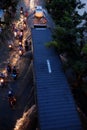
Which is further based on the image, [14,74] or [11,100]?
[14,74]

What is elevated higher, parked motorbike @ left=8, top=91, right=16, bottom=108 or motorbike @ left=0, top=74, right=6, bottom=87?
motorbike @ left=0, top=74, right=6, bottom=87

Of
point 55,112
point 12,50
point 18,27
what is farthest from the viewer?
point 18,27

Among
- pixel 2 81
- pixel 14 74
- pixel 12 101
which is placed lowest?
pixel 12 101

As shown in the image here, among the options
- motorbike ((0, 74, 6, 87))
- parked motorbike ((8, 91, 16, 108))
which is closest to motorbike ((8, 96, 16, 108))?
parked motorbike ((8, 91, 16, 108))

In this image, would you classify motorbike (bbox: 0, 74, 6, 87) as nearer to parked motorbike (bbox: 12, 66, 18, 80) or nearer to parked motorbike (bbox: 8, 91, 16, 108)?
parked motorbike (bbox: 12, 66, 18, 80)

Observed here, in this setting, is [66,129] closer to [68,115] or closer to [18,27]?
[68,115]

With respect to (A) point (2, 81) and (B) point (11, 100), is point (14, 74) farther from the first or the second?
(B) point (11, 100)

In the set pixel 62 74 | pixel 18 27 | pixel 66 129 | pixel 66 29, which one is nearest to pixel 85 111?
pixel 62 74

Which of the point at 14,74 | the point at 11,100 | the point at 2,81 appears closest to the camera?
the point at 11,100

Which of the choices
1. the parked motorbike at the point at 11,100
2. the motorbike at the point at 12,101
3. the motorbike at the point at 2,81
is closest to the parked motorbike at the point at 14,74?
the motorbike at the point at 2,81

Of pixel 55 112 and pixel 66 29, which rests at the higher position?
pixel 66 29

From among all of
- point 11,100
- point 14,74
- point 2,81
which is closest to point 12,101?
point 11,100
